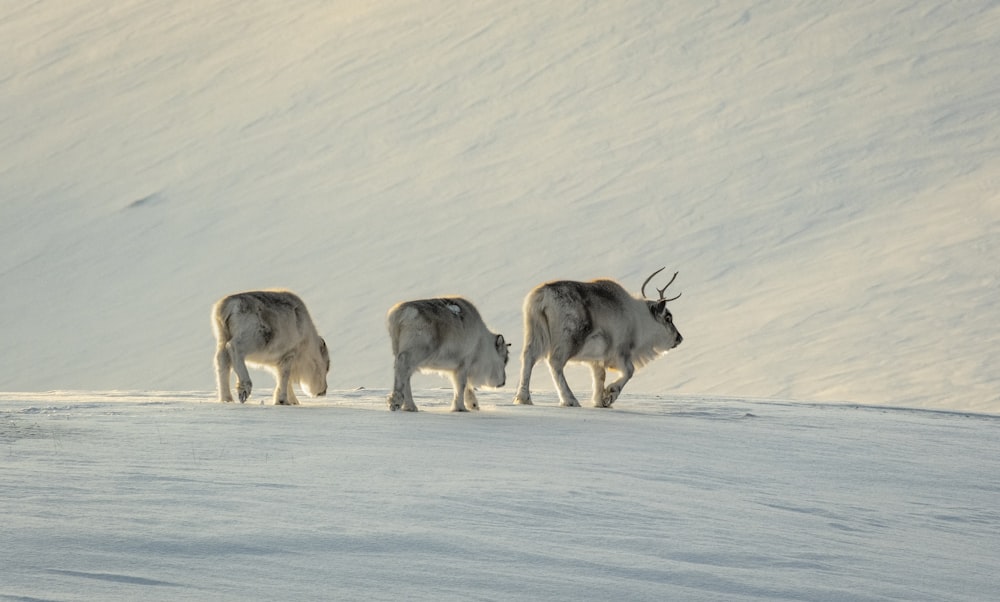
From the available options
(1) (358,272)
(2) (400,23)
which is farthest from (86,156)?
(1) (358,272)

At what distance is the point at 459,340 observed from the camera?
38.0 ft

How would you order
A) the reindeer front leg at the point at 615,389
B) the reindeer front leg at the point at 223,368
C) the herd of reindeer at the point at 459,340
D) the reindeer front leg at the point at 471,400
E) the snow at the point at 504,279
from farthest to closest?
the reindeer front leg at the point at 615,389 → the reindeer front leg at the point at 471,400 → the reindeer front leg at the point at 223,368 → the herd of reindeer at the point at 459,340 → the snow at the point at 504,279

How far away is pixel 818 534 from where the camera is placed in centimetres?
679

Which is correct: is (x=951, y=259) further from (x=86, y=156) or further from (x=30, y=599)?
(x=86, y=156)

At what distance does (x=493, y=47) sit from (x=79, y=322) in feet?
57.3

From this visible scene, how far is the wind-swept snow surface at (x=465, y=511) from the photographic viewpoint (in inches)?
202

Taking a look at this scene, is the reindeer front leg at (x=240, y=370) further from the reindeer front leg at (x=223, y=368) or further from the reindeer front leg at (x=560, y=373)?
the reindeer front leg at (x=560, y=373)

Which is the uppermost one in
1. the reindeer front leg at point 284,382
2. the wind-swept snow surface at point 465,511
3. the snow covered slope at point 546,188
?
the snow covered slope at point 546,188

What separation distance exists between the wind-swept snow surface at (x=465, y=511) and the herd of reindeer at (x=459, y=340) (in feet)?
2.80

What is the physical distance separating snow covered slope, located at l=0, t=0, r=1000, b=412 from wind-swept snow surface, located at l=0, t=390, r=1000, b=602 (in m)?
14.1

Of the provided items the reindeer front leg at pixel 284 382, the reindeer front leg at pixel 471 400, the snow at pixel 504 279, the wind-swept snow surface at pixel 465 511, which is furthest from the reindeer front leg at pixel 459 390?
the reindeer front leg at pixel 284 382

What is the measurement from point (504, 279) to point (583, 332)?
2151 centimetres

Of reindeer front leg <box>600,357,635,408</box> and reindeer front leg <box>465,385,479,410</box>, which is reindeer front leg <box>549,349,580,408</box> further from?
reindeer front leg <box>465,385,479,410</box>

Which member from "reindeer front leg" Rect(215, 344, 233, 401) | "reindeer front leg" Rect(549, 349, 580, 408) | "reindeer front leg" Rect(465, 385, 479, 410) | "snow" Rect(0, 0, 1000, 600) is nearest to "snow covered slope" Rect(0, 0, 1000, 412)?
"snow" Rect(0, 0, 1000, 600)
